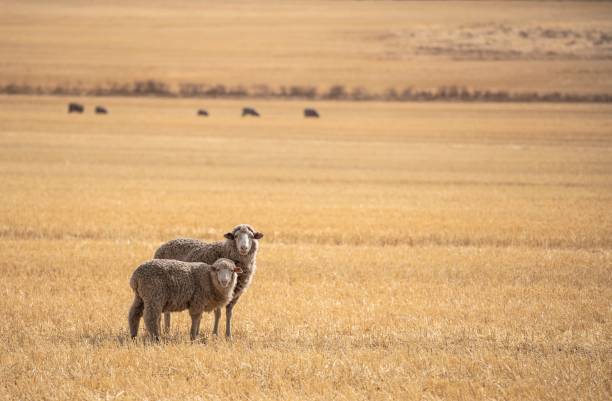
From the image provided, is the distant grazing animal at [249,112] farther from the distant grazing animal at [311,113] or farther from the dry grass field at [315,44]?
the dry grass field at [315,44]

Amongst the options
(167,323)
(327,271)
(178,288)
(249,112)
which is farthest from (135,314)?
(249,112)

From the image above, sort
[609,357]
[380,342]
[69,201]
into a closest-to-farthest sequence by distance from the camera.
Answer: [609,357] < [380,342] < [69,201]

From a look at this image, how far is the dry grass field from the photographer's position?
99.6 m

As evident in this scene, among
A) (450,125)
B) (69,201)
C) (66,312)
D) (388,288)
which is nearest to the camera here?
(66,312)

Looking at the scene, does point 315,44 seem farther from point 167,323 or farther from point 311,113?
point 167,323

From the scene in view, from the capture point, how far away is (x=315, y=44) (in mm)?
126875

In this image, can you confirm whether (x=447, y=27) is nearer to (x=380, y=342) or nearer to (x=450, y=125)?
(x=450, y=125)

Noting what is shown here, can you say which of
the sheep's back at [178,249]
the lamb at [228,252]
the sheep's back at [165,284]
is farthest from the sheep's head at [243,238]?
the sheep's back at [178,249]

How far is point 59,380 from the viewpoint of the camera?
8.39 meters

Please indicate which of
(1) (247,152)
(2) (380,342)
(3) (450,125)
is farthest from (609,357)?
(3) (450,125)

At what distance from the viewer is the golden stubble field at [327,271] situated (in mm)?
8578

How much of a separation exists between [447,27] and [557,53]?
20270mm

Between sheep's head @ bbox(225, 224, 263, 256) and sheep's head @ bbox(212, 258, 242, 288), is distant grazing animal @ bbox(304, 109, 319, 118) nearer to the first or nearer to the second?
sheep's head @ bbox(225, 224, 263, 256)

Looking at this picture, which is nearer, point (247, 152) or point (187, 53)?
point (247, 152)
